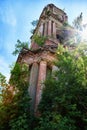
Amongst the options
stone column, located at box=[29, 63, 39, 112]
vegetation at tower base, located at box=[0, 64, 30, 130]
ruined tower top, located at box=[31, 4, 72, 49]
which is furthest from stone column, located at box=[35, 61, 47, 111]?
ruined tower top, located at box=[31, 4, 72, 49]

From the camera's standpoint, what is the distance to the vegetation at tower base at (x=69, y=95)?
1667cm

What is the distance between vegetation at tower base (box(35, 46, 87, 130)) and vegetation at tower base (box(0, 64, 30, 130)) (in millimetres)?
1385

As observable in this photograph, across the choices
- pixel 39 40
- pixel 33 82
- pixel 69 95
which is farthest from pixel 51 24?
pixel 69 95

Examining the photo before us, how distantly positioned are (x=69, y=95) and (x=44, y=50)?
9.31 m

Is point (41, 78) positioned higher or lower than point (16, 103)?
higher

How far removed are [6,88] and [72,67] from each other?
5441 millimetres

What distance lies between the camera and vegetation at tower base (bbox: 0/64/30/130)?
18288 millimetres

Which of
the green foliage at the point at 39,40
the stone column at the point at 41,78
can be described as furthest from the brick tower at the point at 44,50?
the green foliage at the point at 39,40

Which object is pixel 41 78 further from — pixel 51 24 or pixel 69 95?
pixel 51 24

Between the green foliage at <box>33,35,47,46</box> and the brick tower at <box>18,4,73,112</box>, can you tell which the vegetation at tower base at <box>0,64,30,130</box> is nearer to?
the brick tower at <box>18,4,73,112</box>

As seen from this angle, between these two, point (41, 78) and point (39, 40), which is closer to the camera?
point (41, 78)

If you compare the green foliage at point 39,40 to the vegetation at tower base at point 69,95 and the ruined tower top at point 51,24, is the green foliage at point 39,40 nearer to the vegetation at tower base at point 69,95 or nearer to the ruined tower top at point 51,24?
the ruined tower top at point 51,24

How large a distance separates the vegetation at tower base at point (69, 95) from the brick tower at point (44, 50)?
3.01 meters

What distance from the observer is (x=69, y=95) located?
17188 mm
